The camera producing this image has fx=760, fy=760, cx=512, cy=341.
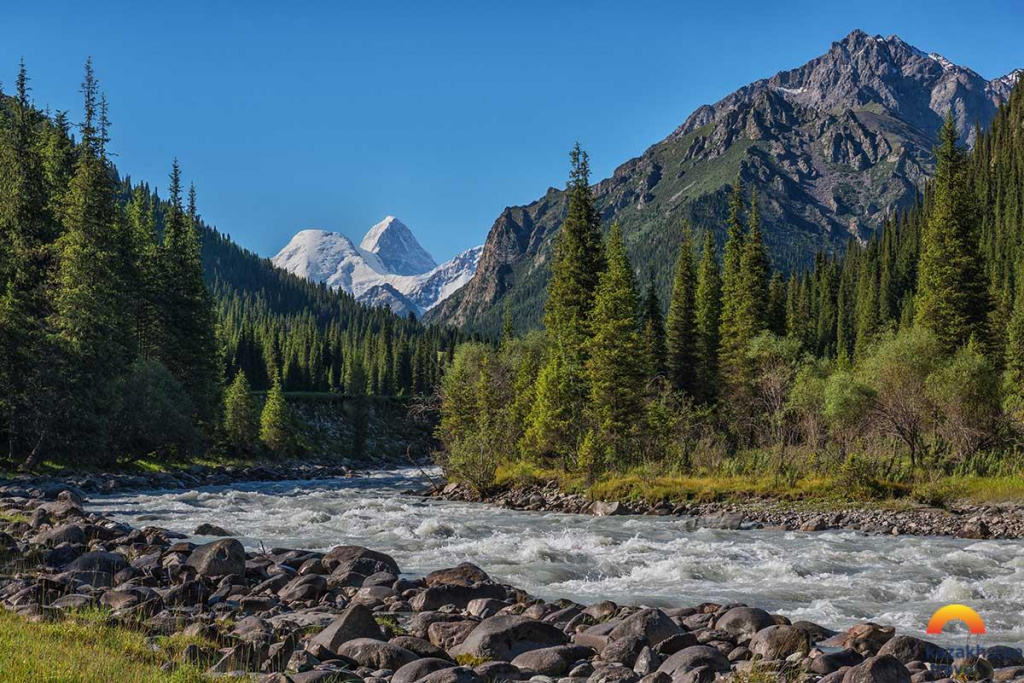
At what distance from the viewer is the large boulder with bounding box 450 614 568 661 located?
11016 mm

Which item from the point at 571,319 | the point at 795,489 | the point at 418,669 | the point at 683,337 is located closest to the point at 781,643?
the point at 418,669

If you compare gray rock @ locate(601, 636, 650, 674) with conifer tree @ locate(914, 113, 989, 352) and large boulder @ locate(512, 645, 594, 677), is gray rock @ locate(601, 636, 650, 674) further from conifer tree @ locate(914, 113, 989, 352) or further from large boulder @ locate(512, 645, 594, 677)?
conifer tree @ locate(914, 113, 989, 352)

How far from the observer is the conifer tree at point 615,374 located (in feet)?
139

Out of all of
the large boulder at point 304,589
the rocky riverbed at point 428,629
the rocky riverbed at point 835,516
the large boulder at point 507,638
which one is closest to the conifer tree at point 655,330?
the rocky riverbed at point 835,516

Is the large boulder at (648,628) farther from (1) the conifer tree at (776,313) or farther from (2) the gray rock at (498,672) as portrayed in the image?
(1) the conifer tree at (776,313)

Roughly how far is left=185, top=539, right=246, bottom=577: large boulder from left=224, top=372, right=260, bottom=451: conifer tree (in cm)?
5808

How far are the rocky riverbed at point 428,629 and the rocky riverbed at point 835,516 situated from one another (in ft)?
56.3

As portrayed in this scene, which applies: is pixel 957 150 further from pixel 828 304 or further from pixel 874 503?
pixel 828 304

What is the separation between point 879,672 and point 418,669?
5.54 meters

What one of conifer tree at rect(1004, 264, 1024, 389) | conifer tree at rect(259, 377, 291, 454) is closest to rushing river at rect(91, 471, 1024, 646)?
conifer tree at rect(1004, 264, 1024, 389)

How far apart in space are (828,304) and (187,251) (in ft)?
388

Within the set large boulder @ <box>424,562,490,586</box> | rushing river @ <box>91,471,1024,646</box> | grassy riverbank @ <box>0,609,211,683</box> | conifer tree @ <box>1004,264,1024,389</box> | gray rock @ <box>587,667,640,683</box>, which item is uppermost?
conifer tree @ <box>1004,264,1024,389</box>

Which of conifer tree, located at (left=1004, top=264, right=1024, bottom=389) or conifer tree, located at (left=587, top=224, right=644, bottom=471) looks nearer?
conifer tree, located at (left=587, top=224, right=644, bottom=471)

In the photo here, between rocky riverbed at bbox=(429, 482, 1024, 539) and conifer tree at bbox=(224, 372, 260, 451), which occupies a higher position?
conifer tree at bbox=(224, 372, 260, 451)
